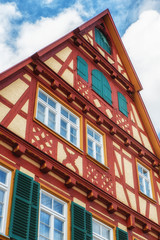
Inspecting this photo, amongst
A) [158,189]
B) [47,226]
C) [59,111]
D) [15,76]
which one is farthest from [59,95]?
[158,189]

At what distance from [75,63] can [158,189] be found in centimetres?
551

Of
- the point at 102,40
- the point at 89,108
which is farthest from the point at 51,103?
the point at 102,40

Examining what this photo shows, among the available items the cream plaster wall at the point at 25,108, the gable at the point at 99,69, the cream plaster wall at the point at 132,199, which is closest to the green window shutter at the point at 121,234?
the cream plaster wall at the point at 132,199

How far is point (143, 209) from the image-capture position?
13.3 m

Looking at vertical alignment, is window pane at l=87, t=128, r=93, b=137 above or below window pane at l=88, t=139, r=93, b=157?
above

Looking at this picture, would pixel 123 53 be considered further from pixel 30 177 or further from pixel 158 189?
pixel 30 177

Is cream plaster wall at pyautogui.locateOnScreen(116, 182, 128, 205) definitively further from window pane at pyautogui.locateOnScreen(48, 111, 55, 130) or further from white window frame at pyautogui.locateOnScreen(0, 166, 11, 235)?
white window frame at pyautogui.locateOnScreen(0, 166, 11, 235)

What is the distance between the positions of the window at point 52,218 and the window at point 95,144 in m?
2.70

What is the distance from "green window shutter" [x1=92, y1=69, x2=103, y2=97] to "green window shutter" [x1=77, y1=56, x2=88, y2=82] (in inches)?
16.0

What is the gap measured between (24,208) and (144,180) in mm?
6666

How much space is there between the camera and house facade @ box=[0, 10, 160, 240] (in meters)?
9.36

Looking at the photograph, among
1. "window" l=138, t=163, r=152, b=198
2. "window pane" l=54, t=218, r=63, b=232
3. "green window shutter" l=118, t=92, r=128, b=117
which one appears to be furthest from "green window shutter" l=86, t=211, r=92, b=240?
"green window shutter" l=118, t=92, r=128, b=117

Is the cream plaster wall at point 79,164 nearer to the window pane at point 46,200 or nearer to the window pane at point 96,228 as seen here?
the window pane at point 96,228

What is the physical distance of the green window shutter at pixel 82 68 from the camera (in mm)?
14066
